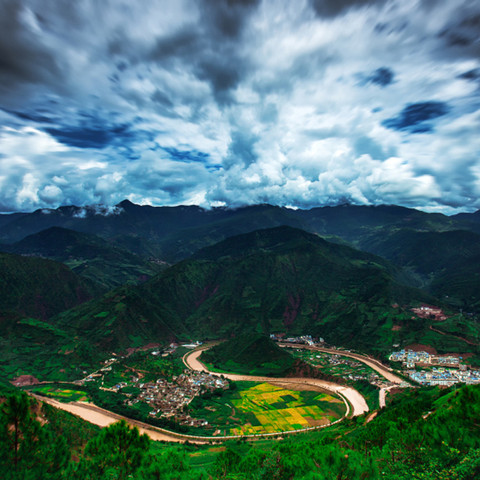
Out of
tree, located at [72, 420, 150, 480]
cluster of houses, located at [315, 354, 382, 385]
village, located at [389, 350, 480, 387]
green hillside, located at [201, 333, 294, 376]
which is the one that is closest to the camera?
tree, located at [72, 420, 150, 480]

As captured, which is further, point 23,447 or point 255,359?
point 255,359

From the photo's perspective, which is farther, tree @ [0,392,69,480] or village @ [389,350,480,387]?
village @ [389,350,480,387]

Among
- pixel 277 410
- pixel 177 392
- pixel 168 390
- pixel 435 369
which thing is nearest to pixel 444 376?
pixel 435 369

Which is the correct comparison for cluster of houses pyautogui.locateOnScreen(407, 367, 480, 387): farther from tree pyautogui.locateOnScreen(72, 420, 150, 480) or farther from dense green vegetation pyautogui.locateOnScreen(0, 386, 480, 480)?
tree pyautogui.locateOnScreen(72, 420, 150, 480)

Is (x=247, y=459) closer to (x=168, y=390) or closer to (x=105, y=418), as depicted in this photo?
(x=105, y=418)

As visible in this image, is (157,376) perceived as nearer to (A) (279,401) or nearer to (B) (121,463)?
(A) (279,401)

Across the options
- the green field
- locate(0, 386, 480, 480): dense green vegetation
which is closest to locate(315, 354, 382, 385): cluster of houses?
the green field
